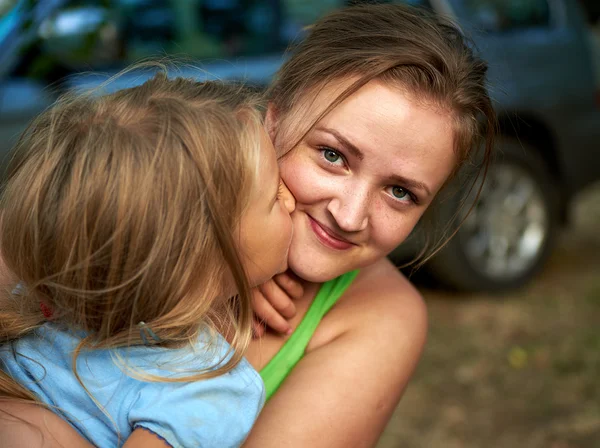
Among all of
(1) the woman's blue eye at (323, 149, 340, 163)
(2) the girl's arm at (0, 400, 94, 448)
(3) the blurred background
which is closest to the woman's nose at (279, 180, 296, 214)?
(1) the woman's blue eye at (323, 149, 340, 163)

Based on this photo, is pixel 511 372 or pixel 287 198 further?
pixel 511 372

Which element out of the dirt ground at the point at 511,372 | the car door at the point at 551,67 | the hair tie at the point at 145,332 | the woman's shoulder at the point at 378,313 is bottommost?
the dirt ground at the point at 511,372

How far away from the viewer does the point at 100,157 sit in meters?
1.40

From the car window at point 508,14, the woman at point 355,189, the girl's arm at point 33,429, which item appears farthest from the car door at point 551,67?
the girl's arm at point 33,429

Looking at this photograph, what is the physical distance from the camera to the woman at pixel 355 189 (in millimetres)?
1697

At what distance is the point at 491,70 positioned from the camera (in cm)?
440

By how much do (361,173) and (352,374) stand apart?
44cm

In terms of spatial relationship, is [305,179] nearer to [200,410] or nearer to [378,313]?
[378,313]

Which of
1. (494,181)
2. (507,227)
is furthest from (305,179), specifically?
(507,227)

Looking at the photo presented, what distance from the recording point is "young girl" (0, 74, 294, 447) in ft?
4.58

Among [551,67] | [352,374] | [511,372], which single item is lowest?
[511,372]

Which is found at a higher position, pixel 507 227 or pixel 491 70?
pixel 491 70

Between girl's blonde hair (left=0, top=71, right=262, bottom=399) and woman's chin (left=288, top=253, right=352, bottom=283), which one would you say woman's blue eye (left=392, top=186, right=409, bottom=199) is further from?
girl's blonde hair (left=0, top=71, right=262, bottom=399)

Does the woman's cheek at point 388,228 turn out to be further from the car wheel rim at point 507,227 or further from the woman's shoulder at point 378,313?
the car wheel rim at point 507,227
